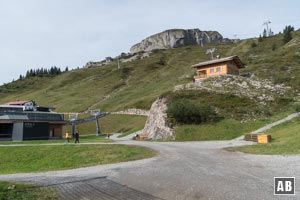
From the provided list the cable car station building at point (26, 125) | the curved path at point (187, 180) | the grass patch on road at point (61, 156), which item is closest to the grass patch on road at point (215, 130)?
the grass patch on road at point (61, 156)

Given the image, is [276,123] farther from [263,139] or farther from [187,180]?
[187,180]

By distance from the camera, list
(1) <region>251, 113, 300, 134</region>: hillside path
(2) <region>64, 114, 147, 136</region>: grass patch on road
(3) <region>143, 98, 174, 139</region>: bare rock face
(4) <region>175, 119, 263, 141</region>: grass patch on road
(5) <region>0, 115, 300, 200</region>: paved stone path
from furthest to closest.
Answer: (2) <region>64, 114, 147, 136</region>: grass patch on road < (3) <region>143, 98, 174, 139</region>: bare rock face < (1) <region>251, 113, 300, 134</region>: hillside path < (4) <region>175, 119, 263, 141</region>: grass patch on road < (5) <region>0, 115, 300, 200</region>: paved stone path

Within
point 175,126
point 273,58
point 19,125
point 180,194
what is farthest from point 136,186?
point 273,58

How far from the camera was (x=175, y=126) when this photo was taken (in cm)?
4928

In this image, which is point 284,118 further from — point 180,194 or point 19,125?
point 19,125

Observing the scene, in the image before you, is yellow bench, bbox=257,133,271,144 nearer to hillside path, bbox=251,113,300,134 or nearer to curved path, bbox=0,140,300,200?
hillside path, bbox=251,113,300,134

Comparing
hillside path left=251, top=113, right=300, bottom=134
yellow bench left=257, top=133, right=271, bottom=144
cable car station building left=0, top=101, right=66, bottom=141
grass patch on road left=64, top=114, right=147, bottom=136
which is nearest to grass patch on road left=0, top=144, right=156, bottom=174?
yellow bench left=257, top=133, right=271, bottom=144

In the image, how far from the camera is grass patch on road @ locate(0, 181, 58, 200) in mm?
13672

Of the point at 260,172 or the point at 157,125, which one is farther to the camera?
the point at 157,125

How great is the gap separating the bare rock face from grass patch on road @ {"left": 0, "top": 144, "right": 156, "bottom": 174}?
14.7 m

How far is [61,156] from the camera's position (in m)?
33.9

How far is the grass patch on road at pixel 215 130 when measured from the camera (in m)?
44.9

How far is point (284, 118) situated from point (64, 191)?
1715 inches

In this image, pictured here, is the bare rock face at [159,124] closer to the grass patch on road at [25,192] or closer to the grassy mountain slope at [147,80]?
the grassy mountain slope at [147,80]
